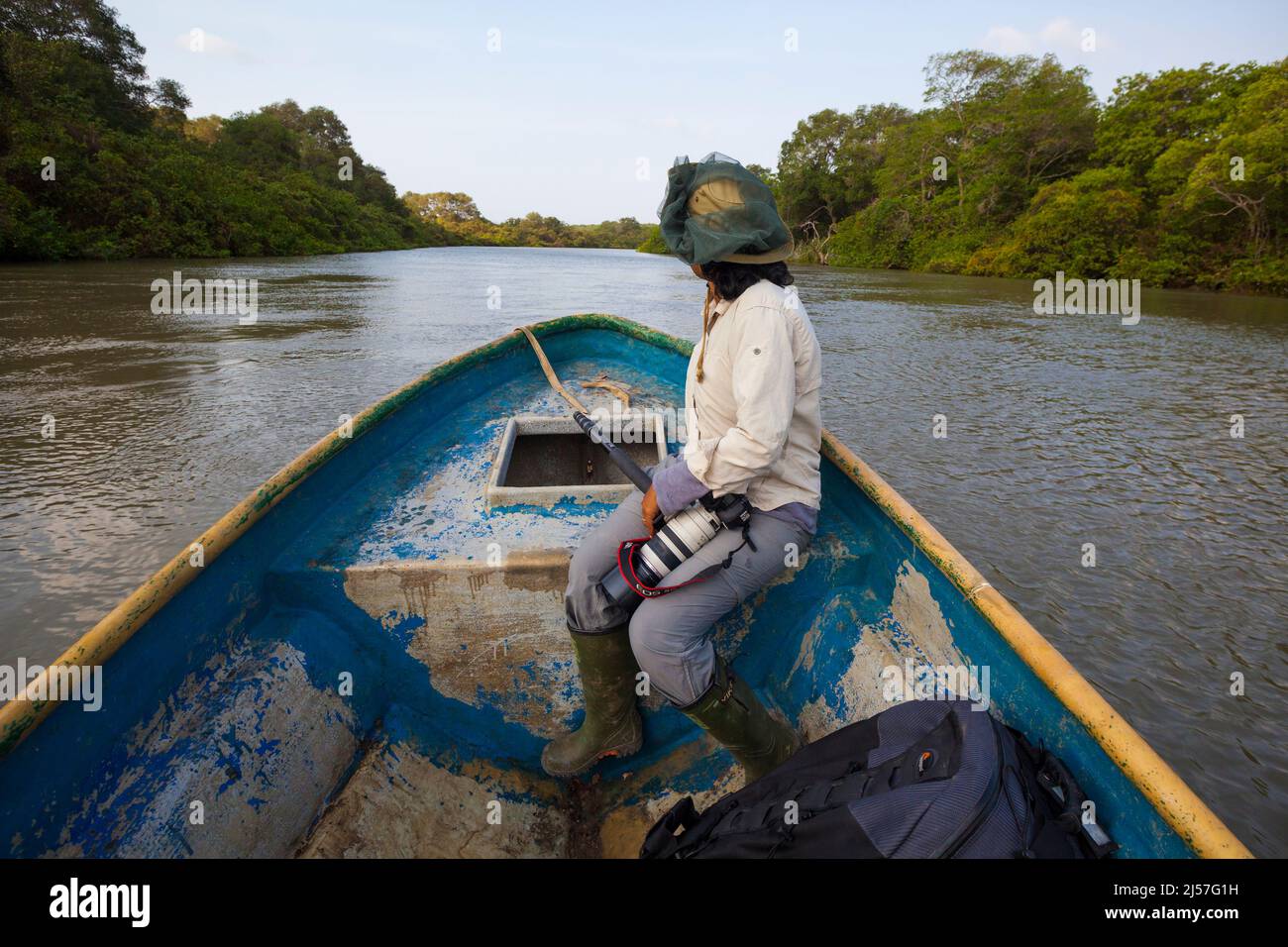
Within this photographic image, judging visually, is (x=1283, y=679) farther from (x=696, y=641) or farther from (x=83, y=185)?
(x=83, y=185)

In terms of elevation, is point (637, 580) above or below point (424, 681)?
above

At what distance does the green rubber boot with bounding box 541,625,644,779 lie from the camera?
6.44 ft

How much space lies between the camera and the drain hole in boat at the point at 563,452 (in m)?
3.31

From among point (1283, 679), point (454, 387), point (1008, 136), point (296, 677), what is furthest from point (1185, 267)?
point (296, 677)

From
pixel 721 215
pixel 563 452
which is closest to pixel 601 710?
pixel 721 215

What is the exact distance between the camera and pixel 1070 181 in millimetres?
26766

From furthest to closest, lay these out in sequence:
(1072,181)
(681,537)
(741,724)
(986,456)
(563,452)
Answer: (1072,181)
(986,456)
(563,452)
(741,724)
(681,537)

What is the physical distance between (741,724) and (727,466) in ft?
2.46

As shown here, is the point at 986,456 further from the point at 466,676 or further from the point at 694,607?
the point at 466,676

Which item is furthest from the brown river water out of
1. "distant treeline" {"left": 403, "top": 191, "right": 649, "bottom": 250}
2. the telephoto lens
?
"distant treeline" {"left": 403, "top": 191, "right": 649, "bottom": 250}

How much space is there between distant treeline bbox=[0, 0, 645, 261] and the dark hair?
11207 millimetres

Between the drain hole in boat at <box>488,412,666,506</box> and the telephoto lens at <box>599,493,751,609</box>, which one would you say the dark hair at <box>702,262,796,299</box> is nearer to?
the telephoto lens at <box>599,493,751,609</box>

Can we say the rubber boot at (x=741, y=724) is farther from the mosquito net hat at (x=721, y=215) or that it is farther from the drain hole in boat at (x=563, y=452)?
the drain hole in boat at (x=563, y=452)
